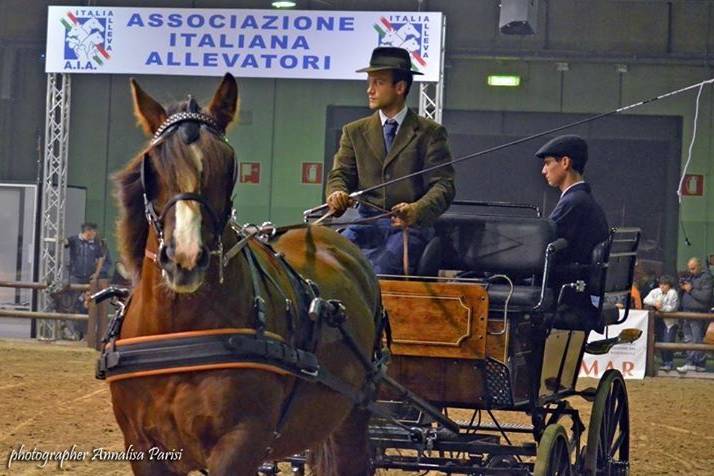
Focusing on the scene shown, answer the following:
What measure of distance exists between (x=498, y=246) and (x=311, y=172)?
15198 mm

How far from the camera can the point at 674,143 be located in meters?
20.5

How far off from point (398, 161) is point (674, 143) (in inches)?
610

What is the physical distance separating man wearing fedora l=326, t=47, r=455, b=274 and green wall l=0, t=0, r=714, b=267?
47.0 ft

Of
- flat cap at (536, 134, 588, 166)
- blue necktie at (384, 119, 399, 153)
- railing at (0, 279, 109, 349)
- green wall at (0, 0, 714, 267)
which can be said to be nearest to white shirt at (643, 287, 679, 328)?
green wall at (0, 0, 714, 267)

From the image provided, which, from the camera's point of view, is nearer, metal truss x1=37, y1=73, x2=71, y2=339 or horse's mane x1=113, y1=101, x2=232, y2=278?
horse's mane x1=113, y1=101, x2=232, y2=278

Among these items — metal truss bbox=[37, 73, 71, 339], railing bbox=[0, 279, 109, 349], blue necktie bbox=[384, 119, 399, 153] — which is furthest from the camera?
metal truss bbox=[37, 73, 71, 339]

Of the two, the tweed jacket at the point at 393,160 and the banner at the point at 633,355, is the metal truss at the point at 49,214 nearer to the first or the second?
the banner at the point at 633,355

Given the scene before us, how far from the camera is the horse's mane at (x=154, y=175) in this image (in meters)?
3.83

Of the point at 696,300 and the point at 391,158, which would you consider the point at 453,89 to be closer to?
the point at 696,300

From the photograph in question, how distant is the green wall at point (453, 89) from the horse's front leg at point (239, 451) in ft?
54.5

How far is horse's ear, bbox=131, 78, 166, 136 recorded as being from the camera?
4039 millimetres

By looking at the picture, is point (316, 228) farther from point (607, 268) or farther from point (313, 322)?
point (607, 268)

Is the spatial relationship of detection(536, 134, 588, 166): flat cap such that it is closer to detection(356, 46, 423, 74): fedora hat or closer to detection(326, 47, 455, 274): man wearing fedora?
detection(326, 47, 455, 274): man wearing fedora

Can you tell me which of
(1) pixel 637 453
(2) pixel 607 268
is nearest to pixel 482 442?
(2) pixel 607 268
